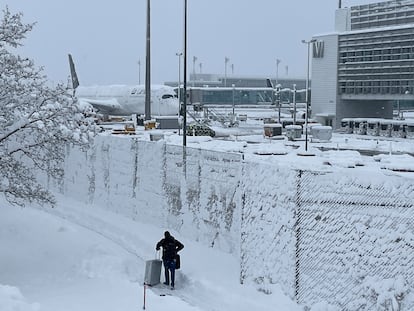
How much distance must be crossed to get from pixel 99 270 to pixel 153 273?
225 centimetres

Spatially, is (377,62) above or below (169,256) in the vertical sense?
above

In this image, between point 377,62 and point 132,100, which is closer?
point 377,62

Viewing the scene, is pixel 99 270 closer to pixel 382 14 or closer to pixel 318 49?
pixel 318 49

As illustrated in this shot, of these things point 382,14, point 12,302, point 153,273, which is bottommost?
point 153,273

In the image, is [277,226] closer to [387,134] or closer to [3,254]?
[3,254]

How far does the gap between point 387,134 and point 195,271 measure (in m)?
40.8

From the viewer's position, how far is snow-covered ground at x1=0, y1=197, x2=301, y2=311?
1345 centimetres

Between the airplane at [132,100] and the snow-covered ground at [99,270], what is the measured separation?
142ft

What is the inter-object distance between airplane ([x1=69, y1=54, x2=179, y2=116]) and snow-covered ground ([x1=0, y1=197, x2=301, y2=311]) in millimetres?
43283

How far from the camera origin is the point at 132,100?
7069 cm

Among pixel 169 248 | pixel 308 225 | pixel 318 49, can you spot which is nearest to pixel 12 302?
pixel 169 248

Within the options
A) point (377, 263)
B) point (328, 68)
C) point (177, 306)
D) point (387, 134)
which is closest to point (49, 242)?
point (177, 306)

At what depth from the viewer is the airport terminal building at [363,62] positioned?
59938 mm

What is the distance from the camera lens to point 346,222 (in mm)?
12312
